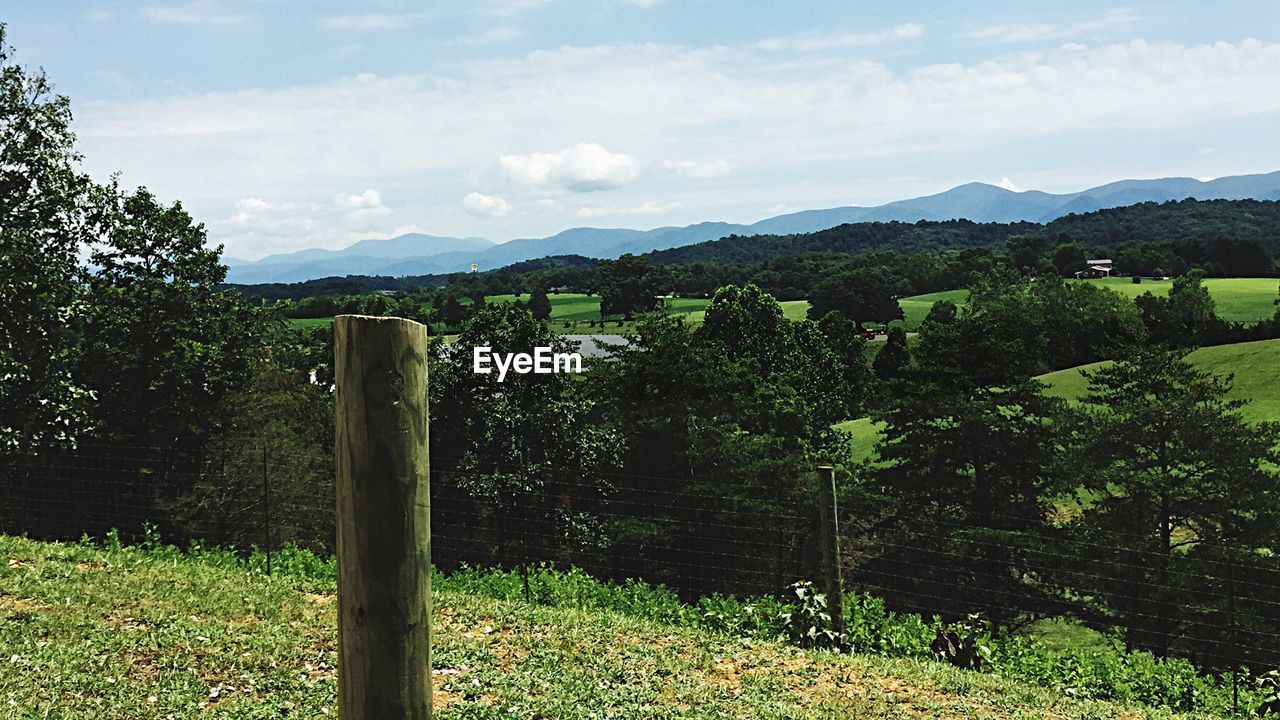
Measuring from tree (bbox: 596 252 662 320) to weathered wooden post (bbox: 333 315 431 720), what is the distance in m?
88.7

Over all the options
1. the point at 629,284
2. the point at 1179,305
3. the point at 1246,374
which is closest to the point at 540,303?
the point at 629,284

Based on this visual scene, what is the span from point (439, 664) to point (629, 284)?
284ft

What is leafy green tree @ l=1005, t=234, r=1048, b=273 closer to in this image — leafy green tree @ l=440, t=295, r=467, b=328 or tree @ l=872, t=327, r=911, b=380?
tree @ l=872, t=327, r=911, b=380

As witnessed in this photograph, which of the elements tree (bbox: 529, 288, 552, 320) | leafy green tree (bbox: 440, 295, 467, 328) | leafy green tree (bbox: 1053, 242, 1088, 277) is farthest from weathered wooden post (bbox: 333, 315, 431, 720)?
leafy green tree (bbox: 1053, 242, 1088, 277)

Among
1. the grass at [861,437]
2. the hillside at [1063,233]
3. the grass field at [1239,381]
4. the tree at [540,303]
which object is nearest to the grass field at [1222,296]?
the hillside at [1063,233]

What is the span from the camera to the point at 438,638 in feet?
21.2

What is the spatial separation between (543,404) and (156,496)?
14748 millimetres

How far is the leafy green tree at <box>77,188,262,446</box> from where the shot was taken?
25703 millimetres

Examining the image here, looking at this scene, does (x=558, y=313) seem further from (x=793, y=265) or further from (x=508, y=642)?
(x=508, y=642)

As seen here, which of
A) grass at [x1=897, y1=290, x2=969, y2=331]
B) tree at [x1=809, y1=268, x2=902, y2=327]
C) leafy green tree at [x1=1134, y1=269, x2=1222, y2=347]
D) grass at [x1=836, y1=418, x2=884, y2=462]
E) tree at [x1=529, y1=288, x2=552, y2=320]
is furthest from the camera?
grass at [x1=897, y1=290, x2=969, y2=331]

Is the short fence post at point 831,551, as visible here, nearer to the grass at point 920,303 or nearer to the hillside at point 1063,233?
the grass at point 920,303

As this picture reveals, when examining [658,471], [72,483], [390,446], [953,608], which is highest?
[390,446]

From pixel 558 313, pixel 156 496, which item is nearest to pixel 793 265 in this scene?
pixel 558 313

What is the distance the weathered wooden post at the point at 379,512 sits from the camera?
2086 mm
